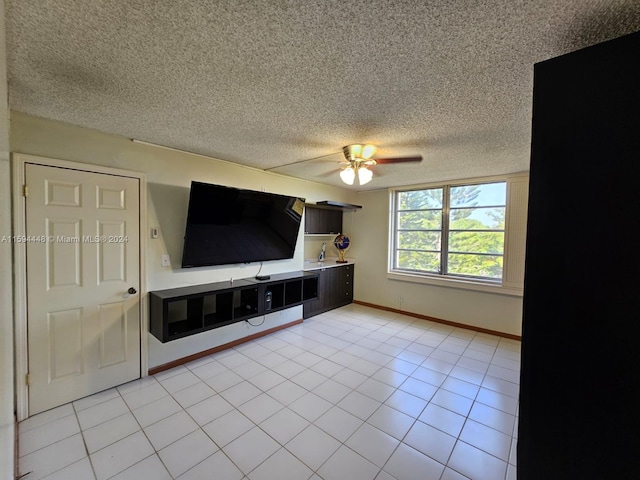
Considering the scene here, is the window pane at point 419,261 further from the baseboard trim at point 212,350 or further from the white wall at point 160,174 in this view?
the white wall at point 160,174

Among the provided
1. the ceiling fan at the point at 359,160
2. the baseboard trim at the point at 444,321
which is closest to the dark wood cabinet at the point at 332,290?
the baseboard trim at the point at 444,321

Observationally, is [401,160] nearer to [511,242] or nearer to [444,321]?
[511,242]

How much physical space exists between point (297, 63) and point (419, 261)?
4083mm

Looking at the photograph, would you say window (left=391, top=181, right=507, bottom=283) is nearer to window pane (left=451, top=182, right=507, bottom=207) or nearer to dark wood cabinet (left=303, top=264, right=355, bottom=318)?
window pane (left=451, top=182, right=507, bottom=207)

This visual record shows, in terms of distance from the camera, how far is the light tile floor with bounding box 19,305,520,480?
65.8 inches

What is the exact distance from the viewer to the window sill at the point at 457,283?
3.74 meters

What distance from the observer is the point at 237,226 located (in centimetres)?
317

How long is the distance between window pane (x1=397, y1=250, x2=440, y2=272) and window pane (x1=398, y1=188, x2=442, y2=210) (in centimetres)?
83

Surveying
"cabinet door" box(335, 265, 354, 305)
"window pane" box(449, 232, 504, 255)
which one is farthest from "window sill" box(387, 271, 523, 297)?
"cabinet door" box(335, 265, 354, 305)

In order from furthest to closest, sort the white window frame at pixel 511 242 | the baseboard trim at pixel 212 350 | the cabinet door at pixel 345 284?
the cabinet door at pixel 345 284 → the white window frame at pixel 511 242 → the baseboard trim at pixel 212 350

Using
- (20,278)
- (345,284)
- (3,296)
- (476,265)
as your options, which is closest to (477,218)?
(476,265)

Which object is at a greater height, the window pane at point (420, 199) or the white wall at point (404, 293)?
the window pane at point (420, 199)

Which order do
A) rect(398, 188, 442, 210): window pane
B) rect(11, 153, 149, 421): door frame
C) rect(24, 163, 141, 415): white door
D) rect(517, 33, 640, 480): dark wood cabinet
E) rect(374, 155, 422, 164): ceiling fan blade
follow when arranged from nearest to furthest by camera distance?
rect(517, 33, 640, 480): dark wood cabinet
rect(11, 153, 149, 421): door frame
rect(24, 163, 141, 415): white door
rect(374, 155, 422, 164): ceiling fan blade
rect(398, 188, 442, 210): window pane

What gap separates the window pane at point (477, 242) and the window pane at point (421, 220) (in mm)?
326
